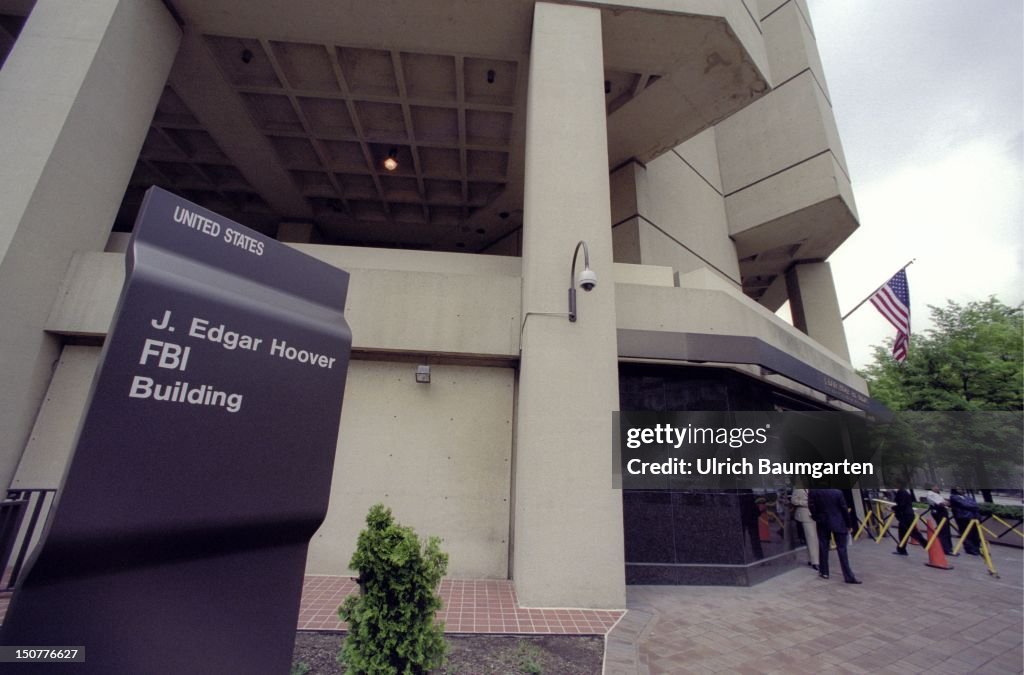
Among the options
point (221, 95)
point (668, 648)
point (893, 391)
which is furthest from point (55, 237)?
point (893, 391)

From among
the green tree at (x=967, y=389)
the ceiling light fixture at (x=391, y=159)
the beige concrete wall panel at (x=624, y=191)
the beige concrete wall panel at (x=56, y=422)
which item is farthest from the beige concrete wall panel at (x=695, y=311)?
the green tree at (x=967, y=389)

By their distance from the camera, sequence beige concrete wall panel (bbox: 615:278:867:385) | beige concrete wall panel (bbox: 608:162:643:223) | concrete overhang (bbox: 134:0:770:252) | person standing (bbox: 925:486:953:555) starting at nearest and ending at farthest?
beige concrete wall panel (bbox: 615:278:867:385) → concrete overhang (bbox: 134:0:770:252) → person standing (bbox: 925:486:953:555) → beige concrete wall panel (bbox: 608:162:643:223)

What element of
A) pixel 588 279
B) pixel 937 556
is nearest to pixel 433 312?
pixel 588 279

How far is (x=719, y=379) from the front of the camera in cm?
796

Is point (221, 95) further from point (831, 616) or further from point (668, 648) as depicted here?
point (831, 616)

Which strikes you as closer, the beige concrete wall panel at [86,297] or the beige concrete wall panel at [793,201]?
the beige concrete wall panel at [86,297]

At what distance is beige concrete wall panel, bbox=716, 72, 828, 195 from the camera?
43.7 feet

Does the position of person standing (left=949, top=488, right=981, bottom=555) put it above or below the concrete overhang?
below

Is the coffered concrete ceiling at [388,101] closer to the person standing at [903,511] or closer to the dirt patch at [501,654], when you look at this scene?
the dirt patch at [501,654]

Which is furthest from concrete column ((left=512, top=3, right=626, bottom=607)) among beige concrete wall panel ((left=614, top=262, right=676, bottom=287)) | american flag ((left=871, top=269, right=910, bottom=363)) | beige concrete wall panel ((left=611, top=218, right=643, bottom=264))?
american flag ((left=871, top=269, right=910, bottom=363))

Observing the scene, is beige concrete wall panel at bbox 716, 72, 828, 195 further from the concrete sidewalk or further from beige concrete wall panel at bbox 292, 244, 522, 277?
the concrete sidewalk

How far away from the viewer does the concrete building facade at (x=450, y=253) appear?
6.02 metres

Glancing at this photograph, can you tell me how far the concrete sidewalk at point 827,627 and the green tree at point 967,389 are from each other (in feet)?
42.6

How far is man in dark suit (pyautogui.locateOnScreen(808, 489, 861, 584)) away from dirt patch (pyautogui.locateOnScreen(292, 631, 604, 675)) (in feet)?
18.3
